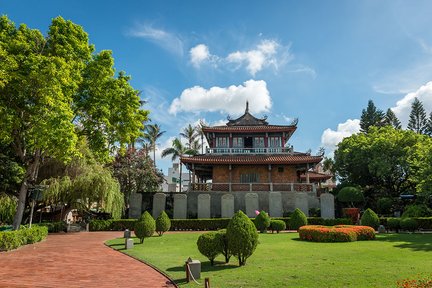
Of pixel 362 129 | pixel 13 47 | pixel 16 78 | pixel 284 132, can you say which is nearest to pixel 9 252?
pixel 16 78

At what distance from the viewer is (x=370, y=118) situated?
215 ft

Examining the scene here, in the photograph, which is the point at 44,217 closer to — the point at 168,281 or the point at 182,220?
the point at 182,220

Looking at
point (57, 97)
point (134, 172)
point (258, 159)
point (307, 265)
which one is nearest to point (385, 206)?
point (258, 159)

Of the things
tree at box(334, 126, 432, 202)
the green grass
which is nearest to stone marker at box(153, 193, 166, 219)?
the green grass

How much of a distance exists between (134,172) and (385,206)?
92.4 ft

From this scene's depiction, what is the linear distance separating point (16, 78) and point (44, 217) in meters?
21.3

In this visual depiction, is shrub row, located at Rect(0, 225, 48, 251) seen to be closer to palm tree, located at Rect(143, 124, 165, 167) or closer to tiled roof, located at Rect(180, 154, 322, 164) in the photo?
tiled roof, located at Rect(180, 154, 322, 164)

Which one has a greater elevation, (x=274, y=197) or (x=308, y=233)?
(x=274, y=197)

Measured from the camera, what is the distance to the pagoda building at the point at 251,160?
3538cm

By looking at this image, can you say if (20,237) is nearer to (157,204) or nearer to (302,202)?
(157,204)

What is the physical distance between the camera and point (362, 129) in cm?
6550

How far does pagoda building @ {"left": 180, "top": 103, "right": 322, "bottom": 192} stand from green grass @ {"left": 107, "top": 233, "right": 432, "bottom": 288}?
1733cm

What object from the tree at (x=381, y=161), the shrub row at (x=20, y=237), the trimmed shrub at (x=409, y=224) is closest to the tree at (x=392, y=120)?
the tree at (x=381, y=161)

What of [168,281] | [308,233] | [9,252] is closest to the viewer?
[168,281]
